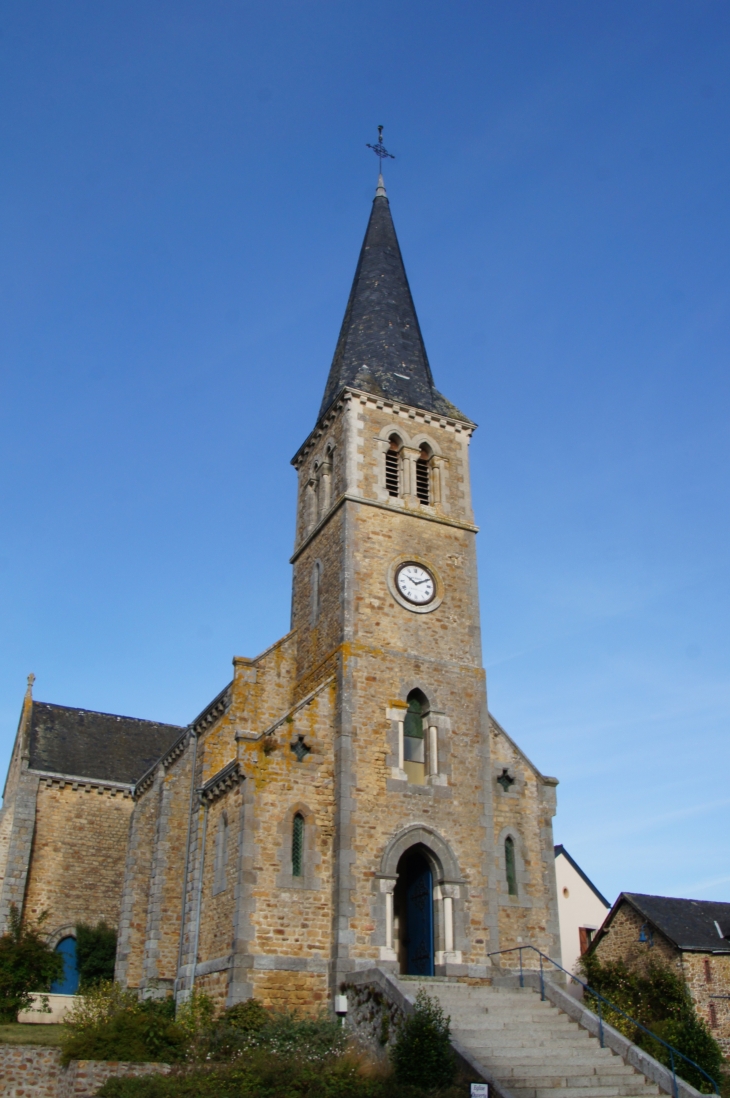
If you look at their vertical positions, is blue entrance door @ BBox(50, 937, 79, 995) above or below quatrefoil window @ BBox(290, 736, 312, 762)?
below

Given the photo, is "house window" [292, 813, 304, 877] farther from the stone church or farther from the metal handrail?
the metal handrail

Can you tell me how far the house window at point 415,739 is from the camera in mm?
18922

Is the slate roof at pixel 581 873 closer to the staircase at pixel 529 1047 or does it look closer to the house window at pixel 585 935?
the house window at pixel 585 935

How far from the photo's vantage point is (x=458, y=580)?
70.1 feet

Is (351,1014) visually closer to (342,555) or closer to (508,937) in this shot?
(508,937)

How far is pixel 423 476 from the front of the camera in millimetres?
22719

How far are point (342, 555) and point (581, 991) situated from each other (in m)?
13.5

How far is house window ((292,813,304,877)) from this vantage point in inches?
674

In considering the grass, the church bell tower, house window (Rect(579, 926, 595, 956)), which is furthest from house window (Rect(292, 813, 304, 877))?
house window (Rect(579, 926, 595, 956))

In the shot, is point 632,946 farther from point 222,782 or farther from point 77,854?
point 77,854

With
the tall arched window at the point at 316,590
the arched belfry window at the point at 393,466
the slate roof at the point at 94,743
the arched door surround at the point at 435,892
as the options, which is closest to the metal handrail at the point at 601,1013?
the arched door surround at the point at 435,892

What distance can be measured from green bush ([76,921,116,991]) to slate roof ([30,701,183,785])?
467 centimetres

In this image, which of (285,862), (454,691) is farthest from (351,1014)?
(454,691)

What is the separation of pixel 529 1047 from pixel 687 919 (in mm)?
13459
